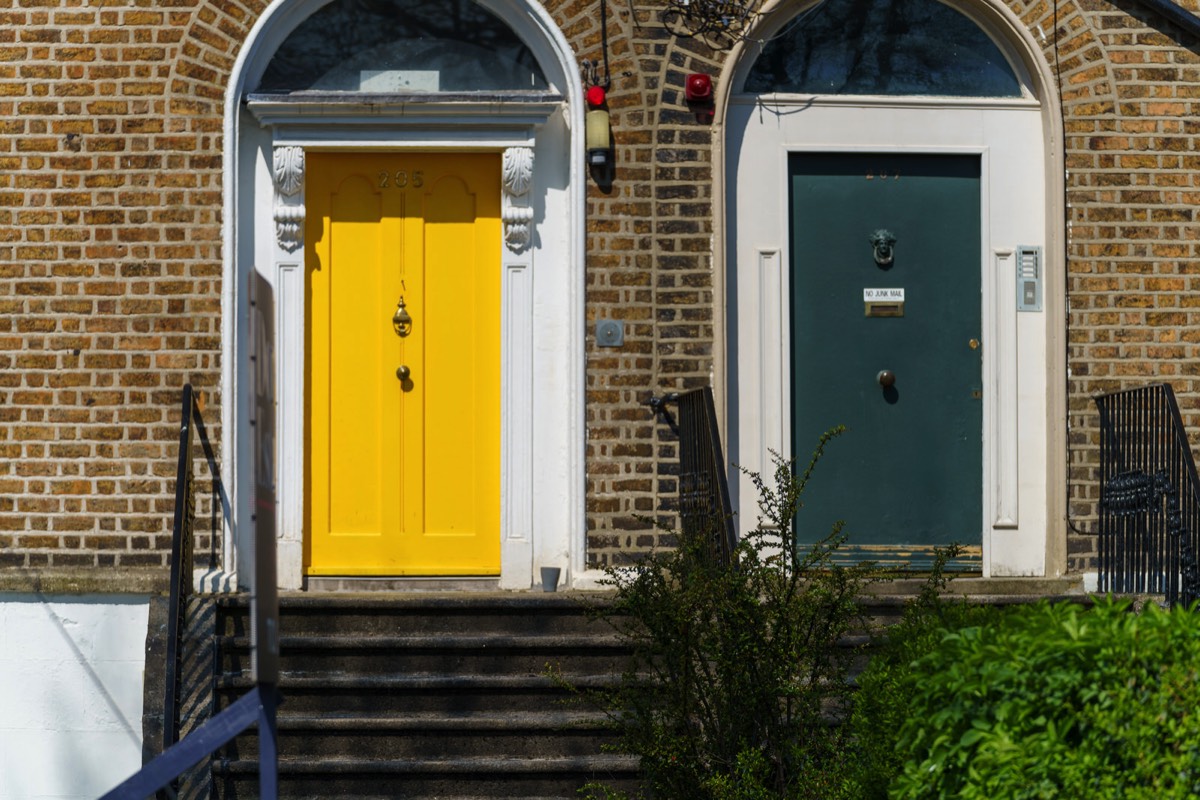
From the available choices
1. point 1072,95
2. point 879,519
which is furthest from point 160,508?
point 1072,95

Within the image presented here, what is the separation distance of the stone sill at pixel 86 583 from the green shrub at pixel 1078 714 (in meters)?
4.82

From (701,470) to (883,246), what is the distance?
→ 5.92ft

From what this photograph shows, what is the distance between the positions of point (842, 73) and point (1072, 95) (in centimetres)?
116

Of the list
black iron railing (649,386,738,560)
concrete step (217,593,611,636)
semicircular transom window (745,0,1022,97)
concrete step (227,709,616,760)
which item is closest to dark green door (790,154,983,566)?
semicircular transom window (745,0,1022,97)

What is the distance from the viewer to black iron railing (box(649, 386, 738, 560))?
21.6 feet

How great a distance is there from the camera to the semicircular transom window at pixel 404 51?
8.22 meters

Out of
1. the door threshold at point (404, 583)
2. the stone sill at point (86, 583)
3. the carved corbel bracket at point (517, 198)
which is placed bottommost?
the door threshold at point (404, 583)

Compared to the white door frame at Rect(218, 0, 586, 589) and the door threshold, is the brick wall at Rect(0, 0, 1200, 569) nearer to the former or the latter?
the white door frame at Rect(218, 0, 586, 589)

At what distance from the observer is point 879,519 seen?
27.4ft

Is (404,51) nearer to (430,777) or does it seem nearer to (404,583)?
(404,583)

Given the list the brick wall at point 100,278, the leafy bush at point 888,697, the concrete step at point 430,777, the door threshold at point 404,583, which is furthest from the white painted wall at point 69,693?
the leafy bush at point 888,697

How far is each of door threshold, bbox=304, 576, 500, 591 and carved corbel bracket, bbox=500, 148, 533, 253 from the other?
1.67m

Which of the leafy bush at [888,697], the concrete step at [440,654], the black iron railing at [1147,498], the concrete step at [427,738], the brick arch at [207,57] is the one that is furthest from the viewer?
the brick arch at [207,57]

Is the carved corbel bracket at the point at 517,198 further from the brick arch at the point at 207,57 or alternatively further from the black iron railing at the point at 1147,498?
the black iron railing at the point at 1147,498
